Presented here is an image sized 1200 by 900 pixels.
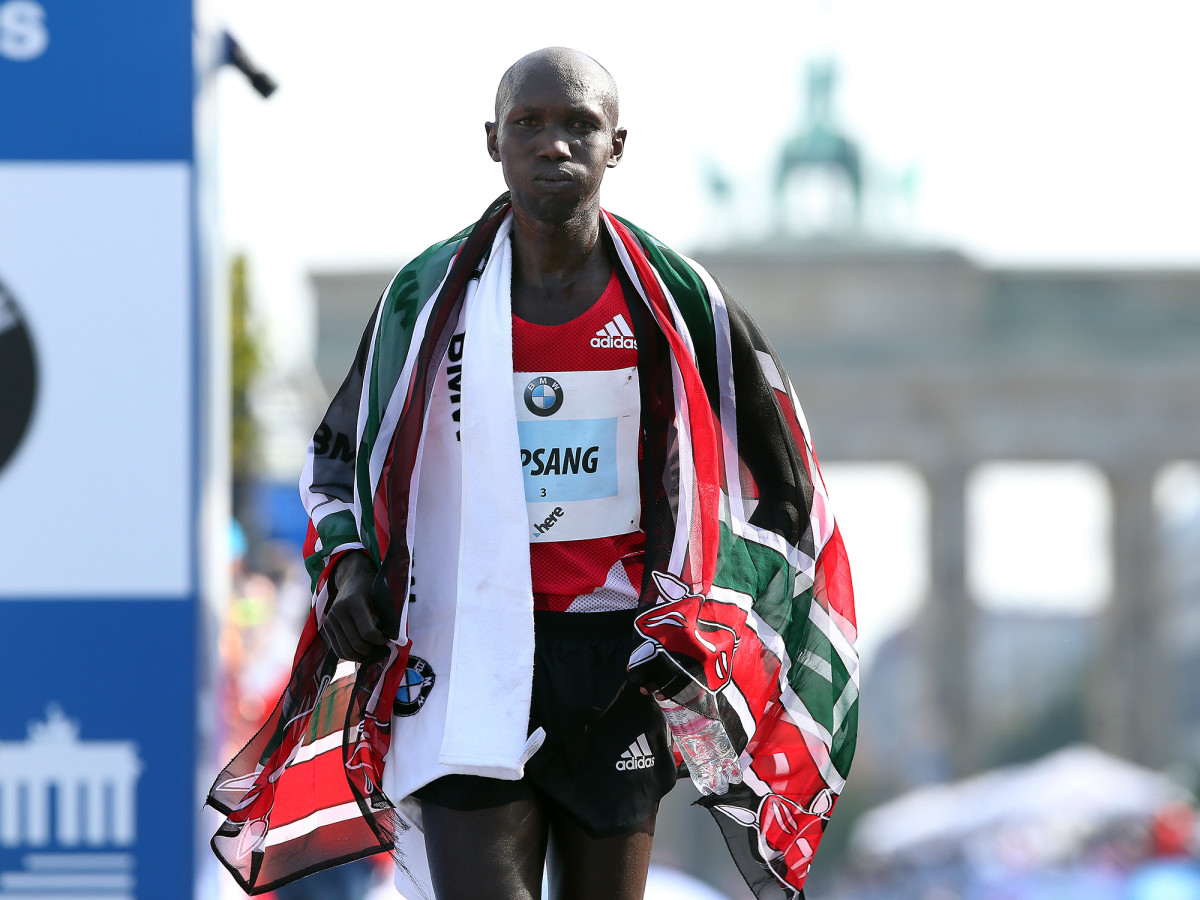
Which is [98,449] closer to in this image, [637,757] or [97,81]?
[97,81]

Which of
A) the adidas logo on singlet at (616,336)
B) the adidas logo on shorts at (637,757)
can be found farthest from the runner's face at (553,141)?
the adidas logo on shorts at (637,757)

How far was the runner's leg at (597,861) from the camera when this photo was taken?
2.75m

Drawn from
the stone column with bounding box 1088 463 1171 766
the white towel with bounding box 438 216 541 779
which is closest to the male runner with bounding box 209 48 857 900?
the white towel with bounding box 438 216 541 779

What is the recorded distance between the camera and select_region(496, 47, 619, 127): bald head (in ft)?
8.89

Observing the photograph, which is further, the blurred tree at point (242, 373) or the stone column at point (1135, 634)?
the stone column at point (1135, 634)

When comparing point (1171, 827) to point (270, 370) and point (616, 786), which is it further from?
point (616, 786)

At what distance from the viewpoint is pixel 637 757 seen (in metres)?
2.79

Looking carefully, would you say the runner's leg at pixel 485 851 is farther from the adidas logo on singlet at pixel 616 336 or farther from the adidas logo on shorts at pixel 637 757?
the adidas logo on singlet at pixel 616 336

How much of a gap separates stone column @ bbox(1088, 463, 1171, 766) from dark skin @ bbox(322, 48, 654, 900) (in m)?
27.7

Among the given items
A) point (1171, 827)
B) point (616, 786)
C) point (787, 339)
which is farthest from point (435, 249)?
point (787, 339)

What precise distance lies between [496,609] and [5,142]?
1516mm

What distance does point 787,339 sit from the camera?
27.8 m

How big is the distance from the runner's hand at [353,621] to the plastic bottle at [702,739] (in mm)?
444

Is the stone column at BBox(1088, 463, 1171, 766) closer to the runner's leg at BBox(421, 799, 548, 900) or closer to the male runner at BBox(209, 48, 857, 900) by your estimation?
the male runner at BBox(209, 48, 857, 900)
